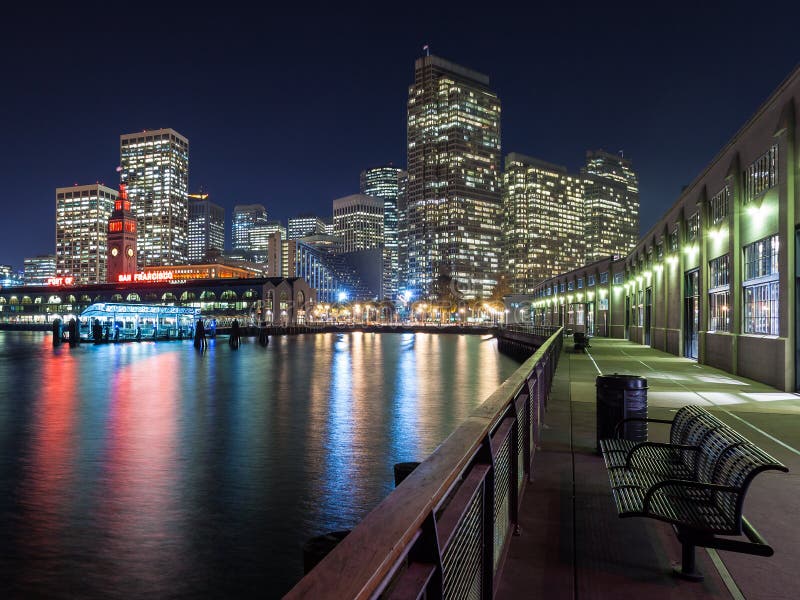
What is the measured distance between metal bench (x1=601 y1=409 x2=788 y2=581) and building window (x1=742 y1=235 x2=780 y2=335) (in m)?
15.0

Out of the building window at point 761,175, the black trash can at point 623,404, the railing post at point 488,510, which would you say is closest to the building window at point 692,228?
the building window at point 761,175

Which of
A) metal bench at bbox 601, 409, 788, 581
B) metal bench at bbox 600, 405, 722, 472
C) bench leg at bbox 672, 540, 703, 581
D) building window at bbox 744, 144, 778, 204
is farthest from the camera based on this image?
building window at bbox 744, 144, 778, 204

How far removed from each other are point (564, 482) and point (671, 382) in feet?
43.4

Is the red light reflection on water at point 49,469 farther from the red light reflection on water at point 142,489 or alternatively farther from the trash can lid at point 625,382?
the trash can lid at point 625,382

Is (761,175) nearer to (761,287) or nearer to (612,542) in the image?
(761,287)

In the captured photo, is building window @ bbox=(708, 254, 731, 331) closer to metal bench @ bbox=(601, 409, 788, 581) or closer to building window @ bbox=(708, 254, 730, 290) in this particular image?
building window @ bbox=(708, 254, 730, 290)

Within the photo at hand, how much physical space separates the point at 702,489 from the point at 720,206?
2484 centimetres

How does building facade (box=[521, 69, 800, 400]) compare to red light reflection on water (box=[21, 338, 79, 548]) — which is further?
building facade (box=[521, 69, 800, 400])

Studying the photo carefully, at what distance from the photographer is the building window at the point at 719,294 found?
24656 millimetres

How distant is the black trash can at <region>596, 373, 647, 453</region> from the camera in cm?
828

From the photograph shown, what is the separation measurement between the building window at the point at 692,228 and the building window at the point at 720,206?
2.34 m

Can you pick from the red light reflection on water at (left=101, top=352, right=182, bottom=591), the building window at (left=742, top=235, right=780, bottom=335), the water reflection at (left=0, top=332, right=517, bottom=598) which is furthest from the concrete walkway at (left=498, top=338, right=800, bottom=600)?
the building window at (left=742, top=235, right=780, bottom=335)

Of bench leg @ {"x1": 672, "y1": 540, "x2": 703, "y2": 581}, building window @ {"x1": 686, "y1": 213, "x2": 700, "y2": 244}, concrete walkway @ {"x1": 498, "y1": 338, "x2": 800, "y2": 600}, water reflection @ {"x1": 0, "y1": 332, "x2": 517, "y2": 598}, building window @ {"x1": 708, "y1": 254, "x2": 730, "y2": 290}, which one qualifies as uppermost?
building window @ {"x1": 686, "y1": 213, "x2": 700, "y2": 244}

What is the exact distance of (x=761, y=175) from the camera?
20516 mm
